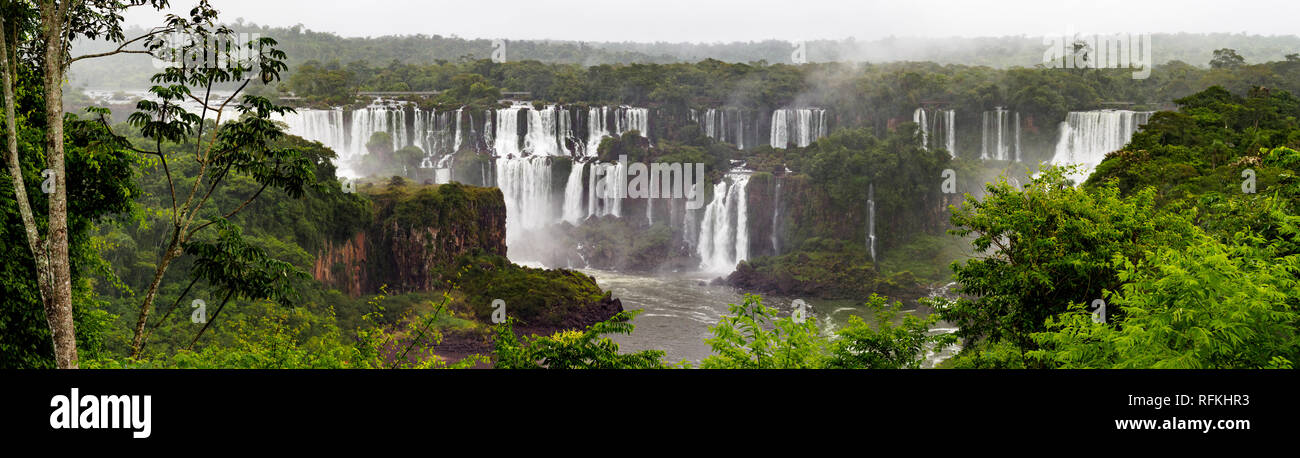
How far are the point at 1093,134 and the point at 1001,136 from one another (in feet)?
30.4

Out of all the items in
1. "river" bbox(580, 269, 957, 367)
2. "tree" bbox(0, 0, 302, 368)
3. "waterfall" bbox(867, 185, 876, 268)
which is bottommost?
"river" bbox(580, 269, 957, 367)

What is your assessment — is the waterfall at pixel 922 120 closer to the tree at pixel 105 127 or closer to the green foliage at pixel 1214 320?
the green foliage at pixel 1214 320

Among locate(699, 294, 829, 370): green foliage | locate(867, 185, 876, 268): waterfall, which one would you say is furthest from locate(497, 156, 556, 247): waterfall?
locate(699, 294, 829, 370): green foliage

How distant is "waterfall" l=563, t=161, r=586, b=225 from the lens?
67.9m

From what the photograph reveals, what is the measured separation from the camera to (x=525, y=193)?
6812cm

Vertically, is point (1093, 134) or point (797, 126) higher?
point (797, 126)

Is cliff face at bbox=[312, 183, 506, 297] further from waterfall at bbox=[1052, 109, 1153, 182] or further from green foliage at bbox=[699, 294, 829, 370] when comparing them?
waterfall at bbox=[1052, 109, 1153, 182]

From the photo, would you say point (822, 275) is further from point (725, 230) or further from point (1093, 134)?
point (1093, 134)

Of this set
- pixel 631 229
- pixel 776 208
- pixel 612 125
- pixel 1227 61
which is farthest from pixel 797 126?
pixel 1227 61

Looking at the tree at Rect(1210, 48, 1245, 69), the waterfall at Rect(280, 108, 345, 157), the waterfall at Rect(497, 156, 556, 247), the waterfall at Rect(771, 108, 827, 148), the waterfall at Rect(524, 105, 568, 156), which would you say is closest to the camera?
the waterfall at Rect(280, 108, 345, 157)

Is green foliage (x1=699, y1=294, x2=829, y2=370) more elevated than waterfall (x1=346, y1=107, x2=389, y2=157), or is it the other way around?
waterfall (x1=346, y1=107, x2=389, y2=157)

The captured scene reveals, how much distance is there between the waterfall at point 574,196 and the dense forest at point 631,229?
805 millimetres

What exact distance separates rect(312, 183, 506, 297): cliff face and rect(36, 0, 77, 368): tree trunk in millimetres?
30766
